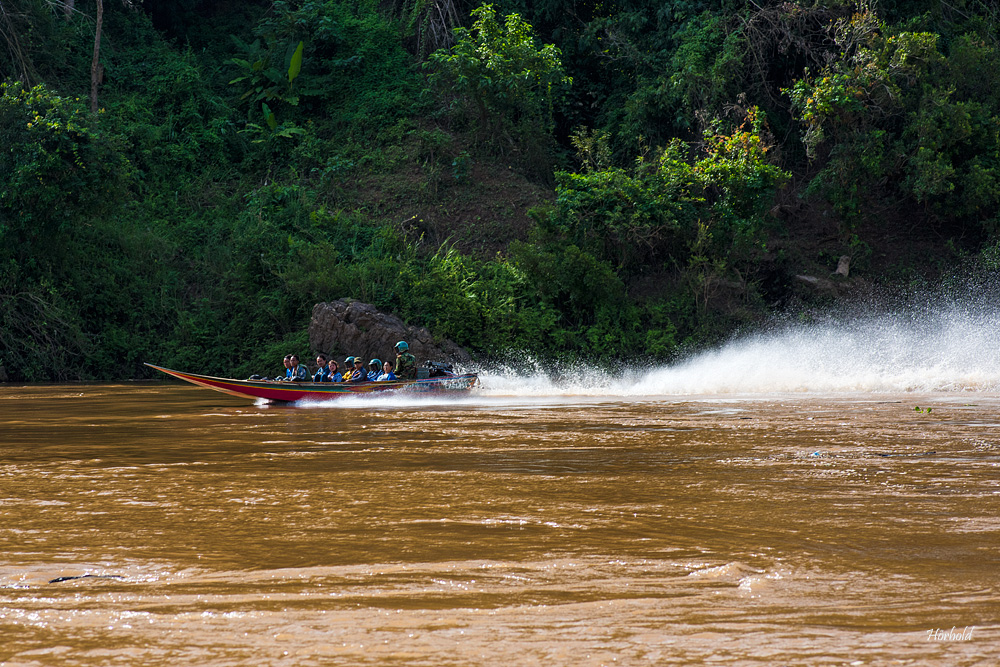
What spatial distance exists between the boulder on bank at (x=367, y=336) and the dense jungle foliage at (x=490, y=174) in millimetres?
899

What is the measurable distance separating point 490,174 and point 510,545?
26.4 meters

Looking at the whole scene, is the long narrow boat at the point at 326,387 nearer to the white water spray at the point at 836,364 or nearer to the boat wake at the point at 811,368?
the boat wake at the point at 811,368

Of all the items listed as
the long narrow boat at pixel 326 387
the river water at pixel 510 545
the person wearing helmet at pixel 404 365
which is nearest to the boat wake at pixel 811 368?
the long narrow boat at pixel 326 387

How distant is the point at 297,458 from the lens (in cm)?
878

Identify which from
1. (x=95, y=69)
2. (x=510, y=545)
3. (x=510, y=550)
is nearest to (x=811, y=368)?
(x=510, y=545)

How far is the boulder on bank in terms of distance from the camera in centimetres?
2211

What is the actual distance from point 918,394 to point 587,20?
70.1ft

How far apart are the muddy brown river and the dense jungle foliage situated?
15158 millimetres

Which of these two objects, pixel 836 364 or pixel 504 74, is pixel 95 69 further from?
pixel 836 364

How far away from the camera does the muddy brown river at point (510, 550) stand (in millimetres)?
3340

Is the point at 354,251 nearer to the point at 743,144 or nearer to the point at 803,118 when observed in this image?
the point at 743,144

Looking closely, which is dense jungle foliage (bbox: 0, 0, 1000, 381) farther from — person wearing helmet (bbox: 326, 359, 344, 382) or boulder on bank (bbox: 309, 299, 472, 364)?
person wearing helmet (bbox: 326, 359, 344, 382)

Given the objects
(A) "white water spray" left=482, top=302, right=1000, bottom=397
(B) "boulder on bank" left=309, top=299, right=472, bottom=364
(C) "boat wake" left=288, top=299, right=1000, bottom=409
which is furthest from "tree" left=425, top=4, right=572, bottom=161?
(A) "white water spray" left=482, top=302, right=1000, bottom=397

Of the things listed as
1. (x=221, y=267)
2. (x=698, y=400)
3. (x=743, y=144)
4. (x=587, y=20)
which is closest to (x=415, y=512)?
(x=698, y=400)
